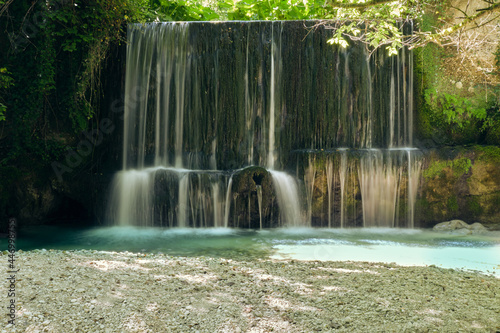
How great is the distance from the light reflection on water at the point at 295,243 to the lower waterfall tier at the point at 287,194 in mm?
287

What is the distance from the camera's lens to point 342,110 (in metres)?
8.98

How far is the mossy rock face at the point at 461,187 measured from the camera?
26.7ft

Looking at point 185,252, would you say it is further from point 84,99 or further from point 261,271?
point 84,99

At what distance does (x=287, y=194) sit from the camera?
827 cm

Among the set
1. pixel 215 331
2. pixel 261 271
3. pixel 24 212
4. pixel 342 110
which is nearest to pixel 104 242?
pixel 24 212

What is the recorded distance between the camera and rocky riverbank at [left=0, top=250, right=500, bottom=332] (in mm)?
2781

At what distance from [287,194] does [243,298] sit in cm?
508

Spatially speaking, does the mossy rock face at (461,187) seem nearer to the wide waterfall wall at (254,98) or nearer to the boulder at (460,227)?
the boulder at (460,227)

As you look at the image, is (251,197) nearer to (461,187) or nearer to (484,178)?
(461,187)

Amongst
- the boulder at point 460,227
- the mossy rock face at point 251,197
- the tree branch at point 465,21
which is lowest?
the boulder at point 460,227

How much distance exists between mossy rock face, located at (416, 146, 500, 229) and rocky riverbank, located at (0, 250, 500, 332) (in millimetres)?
4137

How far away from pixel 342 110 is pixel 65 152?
6046 millimetres

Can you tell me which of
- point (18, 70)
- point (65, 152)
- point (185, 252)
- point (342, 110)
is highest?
point (18, 70)

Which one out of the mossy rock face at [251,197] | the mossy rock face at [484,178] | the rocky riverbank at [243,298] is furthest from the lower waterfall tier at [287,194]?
the rocky riverbank at [243,298]
